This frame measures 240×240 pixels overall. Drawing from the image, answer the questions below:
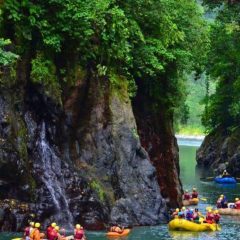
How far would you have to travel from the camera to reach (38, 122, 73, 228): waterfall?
99.8 ft

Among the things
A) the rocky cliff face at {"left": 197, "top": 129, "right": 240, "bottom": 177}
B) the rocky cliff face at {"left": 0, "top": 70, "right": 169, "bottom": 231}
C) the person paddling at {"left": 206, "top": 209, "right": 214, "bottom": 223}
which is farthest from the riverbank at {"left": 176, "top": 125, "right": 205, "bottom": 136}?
the rocky cliff face at {"left": 0, "top": 70, "right": 169, "bottom": 231}

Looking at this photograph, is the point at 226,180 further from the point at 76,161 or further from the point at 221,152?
the point at 76,161

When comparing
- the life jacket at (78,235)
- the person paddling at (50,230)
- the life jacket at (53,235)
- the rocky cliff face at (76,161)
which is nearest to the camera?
the life jacket at (53,235)

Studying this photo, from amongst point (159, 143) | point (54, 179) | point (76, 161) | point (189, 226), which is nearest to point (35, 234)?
point (54, 179)

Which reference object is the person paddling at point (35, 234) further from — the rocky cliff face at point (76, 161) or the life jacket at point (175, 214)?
the life jacket at point (175, 214)

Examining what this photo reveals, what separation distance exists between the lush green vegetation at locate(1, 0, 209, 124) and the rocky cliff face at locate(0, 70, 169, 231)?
1122 mm

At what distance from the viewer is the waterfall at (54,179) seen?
1198 inches

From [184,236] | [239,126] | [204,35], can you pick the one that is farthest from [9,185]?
[239,126]

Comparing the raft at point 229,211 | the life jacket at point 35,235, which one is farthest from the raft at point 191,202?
the life jacket at point 35,235

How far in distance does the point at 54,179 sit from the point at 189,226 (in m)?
8.17

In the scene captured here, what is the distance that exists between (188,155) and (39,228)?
66974 mm

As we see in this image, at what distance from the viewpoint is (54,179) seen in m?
31.0

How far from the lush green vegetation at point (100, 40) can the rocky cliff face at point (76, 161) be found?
1122 mm

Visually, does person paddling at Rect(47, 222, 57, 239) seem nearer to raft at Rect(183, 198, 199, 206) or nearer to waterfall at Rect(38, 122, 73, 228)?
waterfall at Rect(38, 122, 73, 228)
